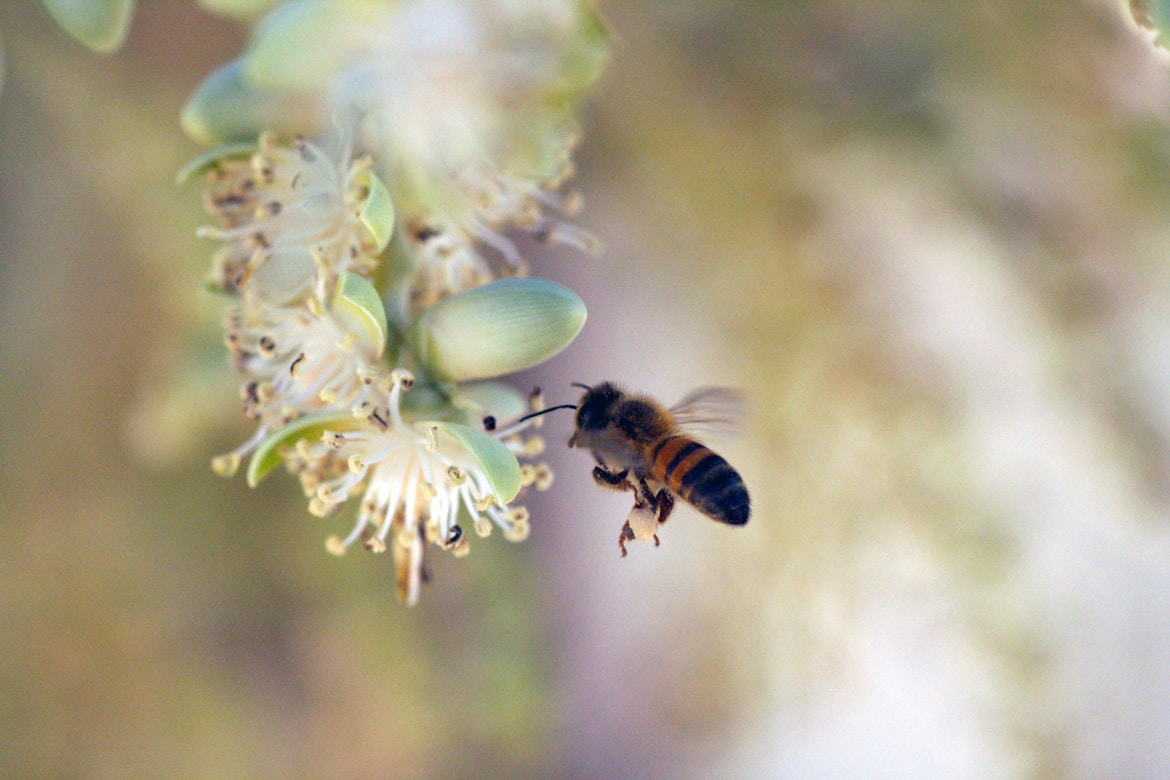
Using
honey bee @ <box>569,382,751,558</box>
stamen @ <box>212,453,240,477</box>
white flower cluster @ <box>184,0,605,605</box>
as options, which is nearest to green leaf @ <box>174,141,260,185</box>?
white flower cluster @ <box>184,0,605,605</box>

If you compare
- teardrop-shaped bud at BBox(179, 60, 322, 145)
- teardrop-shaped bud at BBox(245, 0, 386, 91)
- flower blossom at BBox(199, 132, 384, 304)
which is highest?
teardrop-shaped bud at BBox(245, 0, 386, 91)

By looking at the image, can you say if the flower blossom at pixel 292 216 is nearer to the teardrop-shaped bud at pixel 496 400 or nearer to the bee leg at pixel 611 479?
the teardrop-shaped bud at pixel 496 400

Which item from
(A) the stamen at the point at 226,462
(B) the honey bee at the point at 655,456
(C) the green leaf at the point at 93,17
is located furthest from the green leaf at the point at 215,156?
(B) the honey bee at the point at 655,456

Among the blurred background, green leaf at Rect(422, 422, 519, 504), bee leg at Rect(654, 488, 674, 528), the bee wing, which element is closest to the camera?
green leaf at Rect(422, 422, 519, 504)

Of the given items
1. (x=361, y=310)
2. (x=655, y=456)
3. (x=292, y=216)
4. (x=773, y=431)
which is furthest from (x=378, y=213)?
(x=773, y=431)

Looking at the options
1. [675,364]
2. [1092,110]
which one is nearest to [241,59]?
[1092,110]

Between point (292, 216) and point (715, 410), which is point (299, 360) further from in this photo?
point (715, 410)

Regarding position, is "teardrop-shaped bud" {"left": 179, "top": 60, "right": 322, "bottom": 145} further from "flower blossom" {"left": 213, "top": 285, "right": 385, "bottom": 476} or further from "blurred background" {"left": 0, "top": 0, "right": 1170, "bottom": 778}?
"blurred background" {"left": 0, "top": 0, "right": 1170, "bottom": 778}
